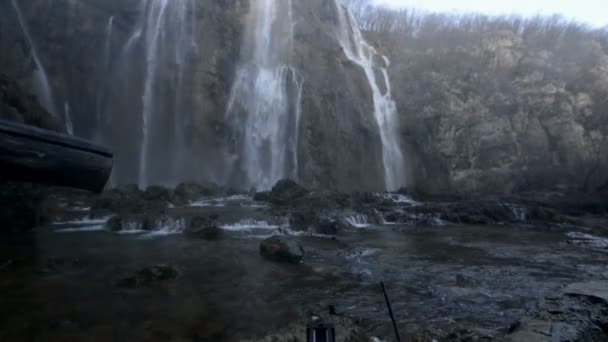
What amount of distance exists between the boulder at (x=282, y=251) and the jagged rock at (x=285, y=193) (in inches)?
358

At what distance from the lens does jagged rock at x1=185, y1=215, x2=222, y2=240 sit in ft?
40.5

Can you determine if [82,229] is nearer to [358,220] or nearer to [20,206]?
[20,206]

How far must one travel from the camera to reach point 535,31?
3994cm

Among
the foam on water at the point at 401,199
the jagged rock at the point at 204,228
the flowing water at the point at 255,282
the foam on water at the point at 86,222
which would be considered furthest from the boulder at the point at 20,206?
the foam on water at the point at 401,199

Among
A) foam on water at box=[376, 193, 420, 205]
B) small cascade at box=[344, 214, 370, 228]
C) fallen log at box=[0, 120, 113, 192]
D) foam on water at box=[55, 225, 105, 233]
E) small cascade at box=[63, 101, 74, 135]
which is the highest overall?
small cascade at box=[63, 101, 74, 135]

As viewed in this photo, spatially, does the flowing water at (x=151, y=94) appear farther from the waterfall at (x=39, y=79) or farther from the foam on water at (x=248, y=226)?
the foam on water at (x=248, y=226)

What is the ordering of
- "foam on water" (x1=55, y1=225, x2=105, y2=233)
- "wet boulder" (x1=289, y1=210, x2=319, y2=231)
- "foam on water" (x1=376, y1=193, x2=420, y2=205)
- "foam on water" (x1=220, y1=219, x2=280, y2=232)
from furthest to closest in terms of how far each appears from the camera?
"foam on water" (x1=376, y1=193, x2=420, y2=205) < "wet boulder" (x1=289, y1=210, x2=319, y2=231) < "foam on water" (x1=220, y1=219, x2=280, y2=232) < "foam on water" (x1=55, y1=225, x2=105, y2=233)

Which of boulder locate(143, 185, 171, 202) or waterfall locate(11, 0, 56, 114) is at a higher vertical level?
waterfall locate(11, 0, 56, 114)

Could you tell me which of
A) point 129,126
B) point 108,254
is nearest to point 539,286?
point 108,254

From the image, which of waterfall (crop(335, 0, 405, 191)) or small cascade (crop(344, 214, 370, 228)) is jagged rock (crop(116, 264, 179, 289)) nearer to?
small cascade (crop(344, 214, 370, 228))

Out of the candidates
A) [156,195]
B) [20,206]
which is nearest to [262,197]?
[156,195]

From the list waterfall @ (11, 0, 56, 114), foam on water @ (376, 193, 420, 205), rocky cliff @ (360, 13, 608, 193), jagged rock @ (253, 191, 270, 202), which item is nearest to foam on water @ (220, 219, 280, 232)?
jagged rock @ (253, 191, 270, 202)

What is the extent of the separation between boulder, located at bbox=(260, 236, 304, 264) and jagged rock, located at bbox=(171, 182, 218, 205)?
10344mm

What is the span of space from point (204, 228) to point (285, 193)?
27.2 feet
